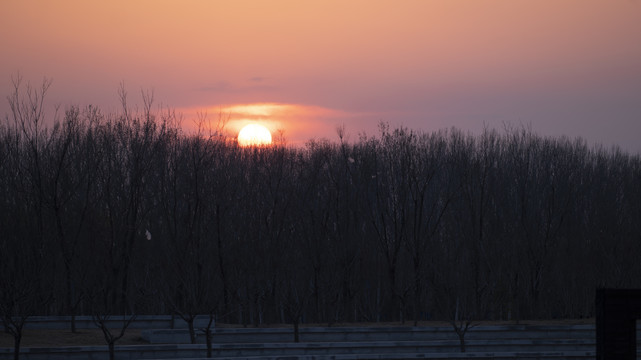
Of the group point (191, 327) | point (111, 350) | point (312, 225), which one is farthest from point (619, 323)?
point (312, 225)

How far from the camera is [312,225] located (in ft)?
111

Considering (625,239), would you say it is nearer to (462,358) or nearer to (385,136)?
(385,136)

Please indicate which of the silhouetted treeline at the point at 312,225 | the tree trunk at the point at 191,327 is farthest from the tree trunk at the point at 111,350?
the silhouetted treeline at the point at 312,225

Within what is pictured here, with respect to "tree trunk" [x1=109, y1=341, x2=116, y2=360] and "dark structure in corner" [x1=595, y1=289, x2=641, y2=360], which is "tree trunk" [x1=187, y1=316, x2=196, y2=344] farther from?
"dark structure in corner" [x1=595, y1=289, x2=641, y2=360]

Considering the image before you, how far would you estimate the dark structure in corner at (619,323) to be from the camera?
1416 cm

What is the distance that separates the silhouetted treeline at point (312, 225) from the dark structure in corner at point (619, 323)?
41.3 feet

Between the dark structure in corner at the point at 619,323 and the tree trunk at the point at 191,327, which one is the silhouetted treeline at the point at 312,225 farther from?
the dark structure in corner at the point at 619,323

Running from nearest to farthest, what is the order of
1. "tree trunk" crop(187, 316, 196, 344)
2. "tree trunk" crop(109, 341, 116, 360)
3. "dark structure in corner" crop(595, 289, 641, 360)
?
1. "dark structure in corner" crop(595, 289, 641, 360)
2. "tree trunk" crop(109, 341, 116, 360)
3. "tree trunk" crop(187, 316, 196, 344)

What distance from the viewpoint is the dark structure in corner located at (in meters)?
14.2

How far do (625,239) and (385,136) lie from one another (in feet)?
40.8

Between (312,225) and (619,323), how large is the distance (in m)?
20.6

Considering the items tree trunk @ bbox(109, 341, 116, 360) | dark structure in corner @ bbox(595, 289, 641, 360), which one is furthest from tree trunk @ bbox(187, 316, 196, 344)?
dark structure in corner @ bbox(595, 289, 641, 360)

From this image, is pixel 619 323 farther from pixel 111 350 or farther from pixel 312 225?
pixel 312 225

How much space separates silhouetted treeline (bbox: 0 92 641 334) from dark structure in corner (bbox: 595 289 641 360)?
495 inches
